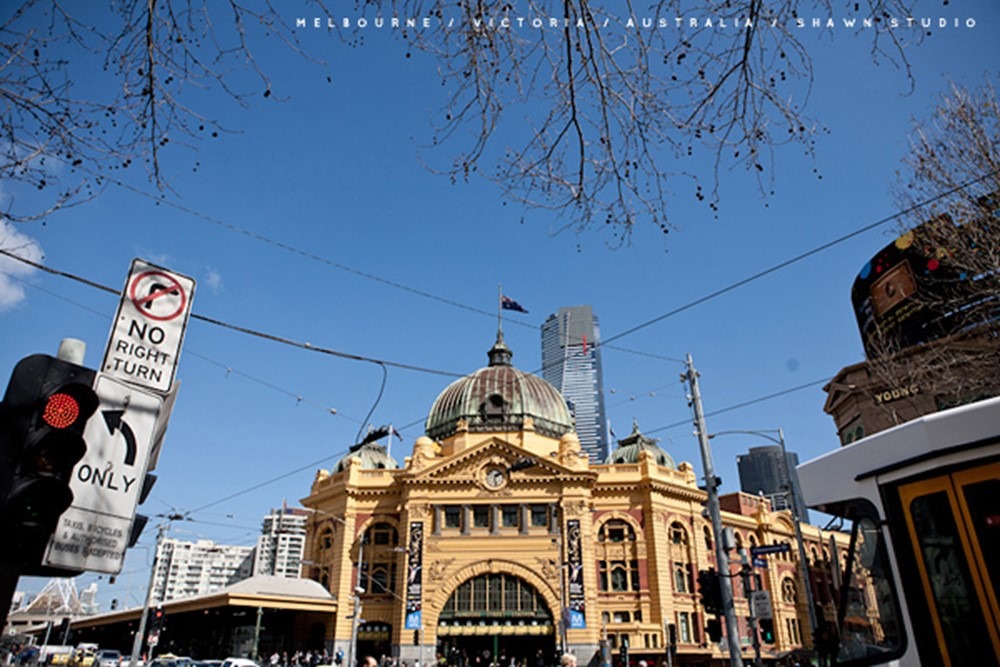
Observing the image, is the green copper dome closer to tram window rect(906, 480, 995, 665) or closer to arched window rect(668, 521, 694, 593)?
arched window rect(668, 521, 694, 593)

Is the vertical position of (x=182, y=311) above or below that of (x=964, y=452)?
above

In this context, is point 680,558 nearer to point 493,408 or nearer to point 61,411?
point 493,408

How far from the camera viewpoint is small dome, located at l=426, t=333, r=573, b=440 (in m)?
48.5

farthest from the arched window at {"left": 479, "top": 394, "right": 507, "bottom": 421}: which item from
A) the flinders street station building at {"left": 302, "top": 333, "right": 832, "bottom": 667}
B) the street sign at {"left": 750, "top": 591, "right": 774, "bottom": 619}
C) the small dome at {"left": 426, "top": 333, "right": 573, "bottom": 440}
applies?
the street sign at {"left": 750, "top": 591, "right": 774, "bottom": 619}

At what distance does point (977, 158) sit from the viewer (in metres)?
12.0

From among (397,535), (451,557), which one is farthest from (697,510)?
(397,535)

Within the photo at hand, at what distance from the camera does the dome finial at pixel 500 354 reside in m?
57.1

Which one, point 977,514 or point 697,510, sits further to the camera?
point 697,510

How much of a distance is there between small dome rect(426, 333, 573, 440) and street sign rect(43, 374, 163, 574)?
4369cm

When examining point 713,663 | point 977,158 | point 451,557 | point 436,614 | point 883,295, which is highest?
point 883,295

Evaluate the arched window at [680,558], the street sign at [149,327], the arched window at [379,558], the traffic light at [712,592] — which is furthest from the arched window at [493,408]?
the street sign at [149,327]

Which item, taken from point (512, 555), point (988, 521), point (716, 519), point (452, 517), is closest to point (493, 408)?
point (452, 517)

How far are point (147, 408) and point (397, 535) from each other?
42200 mm

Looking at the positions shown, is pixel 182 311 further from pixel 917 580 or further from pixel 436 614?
pixel 436 614
